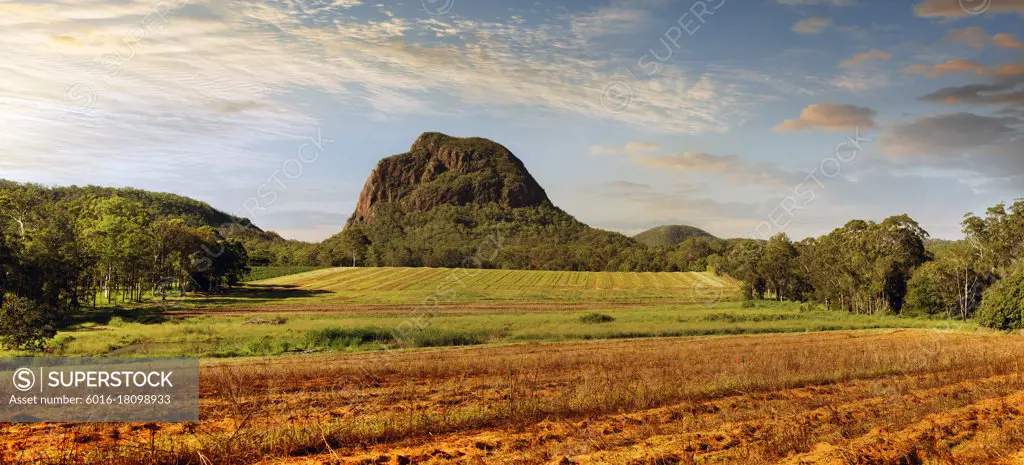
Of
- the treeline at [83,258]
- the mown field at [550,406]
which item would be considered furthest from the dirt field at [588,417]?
the treeline at [83,258]

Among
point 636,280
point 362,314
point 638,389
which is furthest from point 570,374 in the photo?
point 636,280

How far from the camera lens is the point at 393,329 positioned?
39.3 m

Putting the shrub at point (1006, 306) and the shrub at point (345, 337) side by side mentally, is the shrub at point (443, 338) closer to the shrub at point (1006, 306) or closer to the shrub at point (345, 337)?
the shrub at point (345, 337)

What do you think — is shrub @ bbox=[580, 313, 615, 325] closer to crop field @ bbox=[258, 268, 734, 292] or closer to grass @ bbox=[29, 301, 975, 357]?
grass @ bbox=[29, 301, 975, 357]

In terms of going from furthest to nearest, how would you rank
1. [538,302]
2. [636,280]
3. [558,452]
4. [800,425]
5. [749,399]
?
[636,280]
[538,302]
[749,399]
[800,425]
[558,452]

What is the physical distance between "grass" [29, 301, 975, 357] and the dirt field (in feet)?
42.3

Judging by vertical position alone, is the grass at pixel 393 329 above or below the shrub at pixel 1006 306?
below

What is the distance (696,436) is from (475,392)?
691 cm

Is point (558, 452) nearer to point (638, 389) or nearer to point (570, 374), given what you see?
point (638, 389)

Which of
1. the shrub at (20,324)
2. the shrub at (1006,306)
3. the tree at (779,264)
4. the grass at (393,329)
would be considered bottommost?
the grass at (393,329)

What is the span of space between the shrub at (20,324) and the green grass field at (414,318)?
8.43ft

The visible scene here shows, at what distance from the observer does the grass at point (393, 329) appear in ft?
109

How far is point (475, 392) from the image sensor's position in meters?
16.7

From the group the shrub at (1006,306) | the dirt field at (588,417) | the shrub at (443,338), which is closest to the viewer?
the dirt field at (588,417)
